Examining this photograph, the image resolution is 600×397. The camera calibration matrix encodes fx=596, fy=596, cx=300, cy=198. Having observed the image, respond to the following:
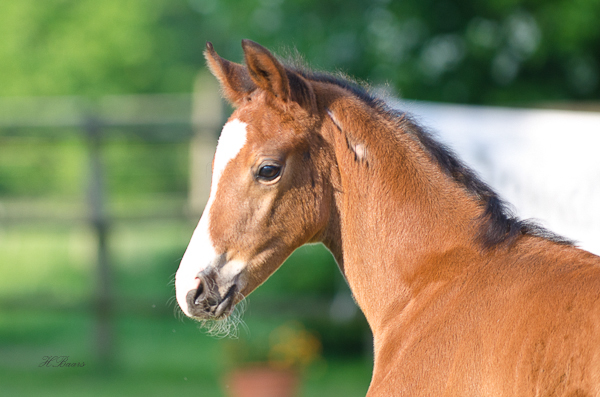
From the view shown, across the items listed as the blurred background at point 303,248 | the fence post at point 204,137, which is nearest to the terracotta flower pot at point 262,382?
the blurred background at point 303,248

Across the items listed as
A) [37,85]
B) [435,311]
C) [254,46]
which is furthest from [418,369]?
[37,85]

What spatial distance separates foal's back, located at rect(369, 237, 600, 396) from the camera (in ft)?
5.35

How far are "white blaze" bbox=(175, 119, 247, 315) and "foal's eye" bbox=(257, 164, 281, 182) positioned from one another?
0.11 m

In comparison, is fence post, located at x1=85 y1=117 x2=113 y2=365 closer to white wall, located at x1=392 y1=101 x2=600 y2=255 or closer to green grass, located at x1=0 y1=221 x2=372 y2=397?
green grass, located at x1=0 y1=221 x2=372 y2=397

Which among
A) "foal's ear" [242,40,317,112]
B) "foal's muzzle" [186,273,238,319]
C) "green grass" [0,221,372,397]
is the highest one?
"foal's ear" [242,40,317,112]

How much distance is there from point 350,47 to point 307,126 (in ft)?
17.8

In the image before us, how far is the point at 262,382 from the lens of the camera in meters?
4.97

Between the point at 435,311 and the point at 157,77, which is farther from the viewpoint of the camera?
the point at 157,77

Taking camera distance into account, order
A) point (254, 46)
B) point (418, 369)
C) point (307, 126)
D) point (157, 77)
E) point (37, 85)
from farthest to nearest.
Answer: point (157, 77), point (37, 85), point (307, 126), point (254, 46), point (418, 369)

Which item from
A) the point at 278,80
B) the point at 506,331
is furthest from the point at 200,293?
the point at 506,331

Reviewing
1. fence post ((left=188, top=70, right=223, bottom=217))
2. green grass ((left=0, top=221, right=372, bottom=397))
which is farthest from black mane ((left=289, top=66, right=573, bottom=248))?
fence post ((left=188, top=70, right=223, bottom=217))

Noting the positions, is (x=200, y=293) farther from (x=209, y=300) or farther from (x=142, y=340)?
(x=142, y=340)

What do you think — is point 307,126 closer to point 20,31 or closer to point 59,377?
point 59,377

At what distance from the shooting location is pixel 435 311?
78.0 inches
